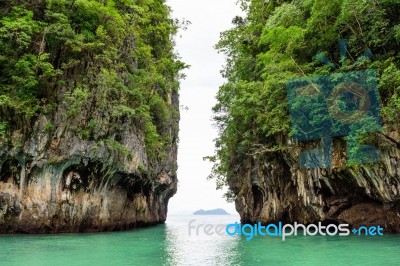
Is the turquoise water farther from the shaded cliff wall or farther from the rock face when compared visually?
the shaded cliff wall

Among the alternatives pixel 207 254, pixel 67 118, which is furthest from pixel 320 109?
pixel 67 118

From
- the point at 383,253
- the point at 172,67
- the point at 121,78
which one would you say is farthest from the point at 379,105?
the point at 172,67

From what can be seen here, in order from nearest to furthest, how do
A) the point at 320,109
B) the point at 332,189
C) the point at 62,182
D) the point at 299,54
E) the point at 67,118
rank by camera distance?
the point at 320,109 → the point at 62,182 → the point at 332,189 → the point at 67,118 → the point at 299,54

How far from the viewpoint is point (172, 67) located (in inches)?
1022

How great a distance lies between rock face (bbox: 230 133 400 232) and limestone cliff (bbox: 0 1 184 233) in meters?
7.45

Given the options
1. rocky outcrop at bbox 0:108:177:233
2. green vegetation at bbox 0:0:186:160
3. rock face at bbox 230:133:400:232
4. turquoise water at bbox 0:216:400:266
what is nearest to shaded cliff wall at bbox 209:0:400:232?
rock face at bbox 230:133:400:232

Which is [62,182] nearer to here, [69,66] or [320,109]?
[69,66]

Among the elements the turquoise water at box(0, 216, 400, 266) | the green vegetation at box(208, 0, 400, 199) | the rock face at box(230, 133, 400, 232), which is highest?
the green vegetation at box(208, 0, 400, 199)

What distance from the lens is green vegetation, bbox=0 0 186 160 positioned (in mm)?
14680

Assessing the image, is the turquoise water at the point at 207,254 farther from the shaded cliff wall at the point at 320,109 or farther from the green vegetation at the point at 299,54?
the green vegetation at the point at 299,54

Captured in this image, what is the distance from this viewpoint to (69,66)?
52.1 ft

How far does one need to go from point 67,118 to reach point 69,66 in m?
2.57

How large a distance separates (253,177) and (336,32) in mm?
9873

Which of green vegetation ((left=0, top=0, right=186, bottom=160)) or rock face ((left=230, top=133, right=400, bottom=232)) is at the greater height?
green vegetation ((left=0, top=0, right=186, bottom=160))
